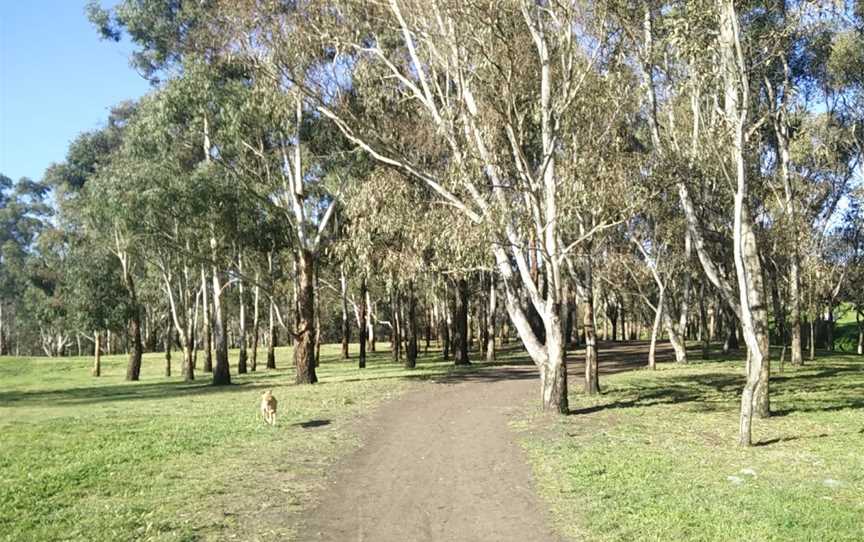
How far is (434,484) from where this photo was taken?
10.7 m

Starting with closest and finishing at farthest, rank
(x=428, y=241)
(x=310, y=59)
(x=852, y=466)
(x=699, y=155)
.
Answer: (x=852, y=466) < (x=699, y=155) < (x=428, y=241) < (x=310, y=59)

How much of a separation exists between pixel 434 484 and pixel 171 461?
4.63 metres

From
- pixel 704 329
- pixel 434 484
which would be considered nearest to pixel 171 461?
pixel 434 484

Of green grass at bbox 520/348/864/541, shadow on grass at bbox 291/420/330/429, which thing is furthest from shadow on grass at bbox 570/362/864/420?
shadow on grass at bbox 291/420/330/429

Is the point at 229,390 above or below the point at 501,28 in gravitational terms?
below

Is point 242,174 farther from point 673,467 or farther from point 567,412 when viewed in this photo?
point 673,467

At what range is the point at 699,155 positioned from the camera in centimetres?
1927

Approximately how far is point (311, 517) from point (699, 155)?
14.3 metres

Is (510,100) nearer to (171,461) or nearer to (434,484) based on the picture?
(434,484)

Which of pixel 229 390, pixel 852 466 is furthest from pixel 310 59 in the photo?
pixel 852 466

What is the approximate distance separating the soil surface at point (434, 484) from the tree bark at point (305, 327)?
874 centimetres

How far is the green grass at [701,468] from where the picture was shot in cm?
829

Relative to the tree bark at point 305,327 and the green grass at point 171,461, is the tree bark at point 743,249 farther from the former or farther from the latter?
the tree bark at point 305,327

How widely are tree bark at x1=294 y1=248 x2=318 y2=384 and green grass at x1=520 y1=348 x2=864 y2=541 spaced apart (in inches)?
420
